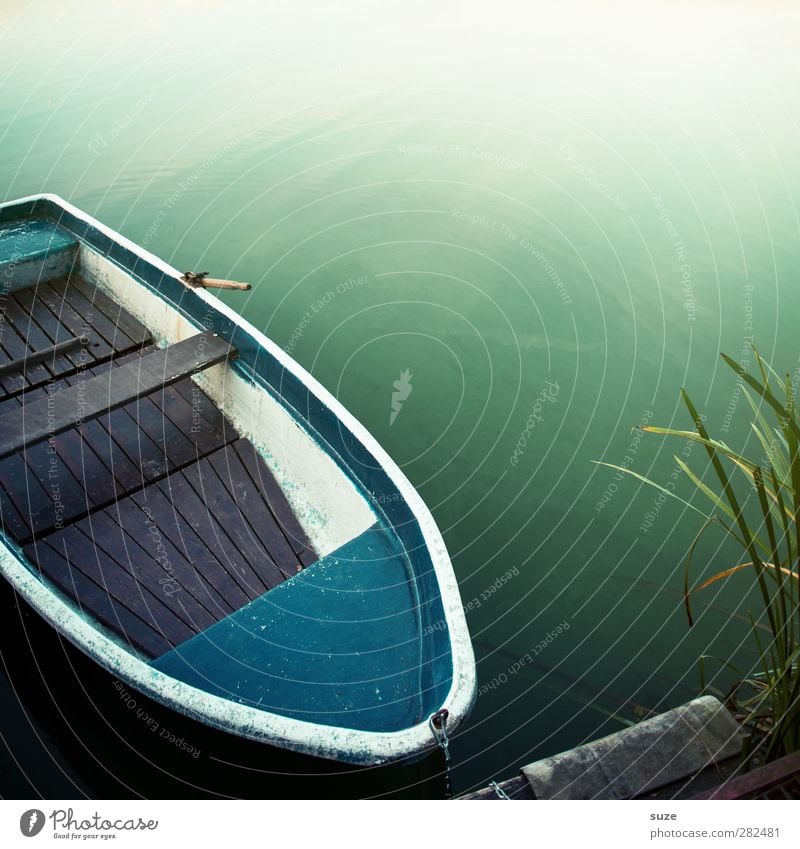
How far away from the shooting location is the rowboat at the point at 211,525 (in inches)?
91.2

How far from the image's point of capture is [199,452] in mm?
3285

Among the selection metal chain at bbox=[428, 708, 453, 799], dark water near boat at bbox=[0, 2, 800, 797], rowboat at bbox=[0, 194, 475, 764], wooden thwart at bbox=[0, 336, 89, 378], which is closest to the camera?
metal chain at bbox=[428, 708, 453, 799]

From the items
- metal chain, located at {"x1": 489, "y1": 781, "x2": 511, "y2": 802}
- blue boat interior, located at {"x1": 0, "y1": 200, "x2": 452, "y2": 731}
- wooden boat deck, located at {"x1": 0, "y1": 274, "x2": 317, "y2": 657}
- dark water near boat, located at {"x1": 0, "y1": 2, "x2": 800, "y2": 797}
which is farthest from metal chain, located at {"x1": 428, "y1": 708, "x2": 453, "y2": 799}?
wooden boat deck, located at {"x1": 0, "y1": 274, "x2": 317, "y2": 657}

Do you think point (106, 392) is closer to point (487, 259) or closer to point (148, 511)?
point (148, 511)

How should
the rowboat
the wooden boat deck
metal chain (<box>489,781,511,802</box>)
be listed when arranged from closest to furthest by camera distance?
metal chain (<box>489,781,511,802</box>) < the rowboat < the wooden boat deck

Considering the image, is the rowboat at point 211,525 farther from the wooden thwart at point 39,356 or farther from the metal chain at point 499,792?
the metal chain at point 499,792

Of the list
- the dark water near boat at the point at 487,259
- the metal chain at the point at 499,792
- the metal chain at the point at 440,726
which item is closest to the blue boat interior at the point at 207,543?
the metal chain at the point at 440,726

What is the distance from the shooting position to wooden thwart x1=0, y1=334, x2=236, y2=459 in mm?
2967

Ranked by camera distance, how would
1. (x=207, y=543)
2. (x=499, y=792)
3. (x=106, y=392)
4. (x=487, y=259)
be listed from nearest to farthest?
(x=499, y=792), (x=207, y=543), (x=106, y=392), (x=487, y=259)

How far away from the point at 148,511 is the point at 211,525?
0.24m

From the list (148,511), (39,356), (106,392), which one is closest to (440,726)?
(148,511)

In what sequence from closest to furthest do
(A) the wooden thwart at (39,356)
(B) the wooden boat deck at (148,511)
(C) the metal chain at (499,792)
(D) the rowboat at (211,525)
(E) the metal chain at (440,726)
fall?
(C) the metal chain at (499,792), (E) the metal chain at (440,726), (D) the rowboat at (211,525), (B) the wooden boat deck at (148,511), (A) the wooden thwart at (39,356)

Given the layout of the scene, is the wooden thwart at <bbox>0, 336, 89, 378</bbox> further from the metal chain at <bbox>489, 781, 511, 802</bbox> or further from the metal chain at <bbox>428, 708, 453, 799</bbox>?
the metal chain at <bbox>489, 781, 511, 802</bbox>

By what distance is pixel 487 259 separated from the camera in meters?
5.36
